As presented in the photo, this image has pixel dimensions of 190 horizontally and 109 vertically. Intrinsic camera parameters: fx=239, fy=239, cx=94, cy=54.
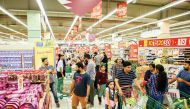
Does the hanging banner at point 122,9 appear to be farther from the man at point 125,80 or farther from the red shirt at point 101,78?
the man at point 125,80

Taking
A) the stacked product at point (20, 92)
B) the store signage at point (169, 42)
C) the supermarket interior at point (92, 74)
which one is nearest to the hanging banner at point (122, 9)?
the supermarket interior at point (92, 74)

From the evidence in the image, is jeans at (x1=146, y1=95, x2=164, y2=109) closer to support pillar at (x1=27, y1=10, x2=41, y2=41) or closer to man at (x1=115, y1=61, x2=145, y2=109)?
man at (x1=115, y1=61, x2=145, y2=109)

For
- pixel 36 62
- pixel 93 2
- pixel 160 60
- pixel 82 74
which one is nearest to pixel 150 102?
pixel 82 74

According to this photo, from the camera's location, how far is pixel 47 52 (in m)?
9.65

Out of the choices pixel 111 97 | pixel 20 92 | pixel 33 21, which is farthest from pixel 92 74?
pixel 33 21

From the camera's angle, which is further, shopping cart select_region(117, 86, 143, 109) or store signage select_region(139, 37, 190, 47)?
store signage select_region(139, 37, 190, 47)

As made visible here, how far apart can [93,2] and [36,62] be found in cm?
555

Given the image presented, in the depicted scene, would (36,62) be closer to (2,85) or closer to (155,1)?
(2,85)

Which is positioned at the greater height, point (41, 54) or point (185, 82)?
point (41, 54)

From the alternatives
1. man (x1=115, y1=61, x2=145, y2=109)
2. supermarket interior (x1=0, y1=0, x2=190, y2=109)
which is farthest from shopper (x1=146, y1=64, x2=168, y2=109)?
man (x1=115, y1=61, x2=145, y2=109)

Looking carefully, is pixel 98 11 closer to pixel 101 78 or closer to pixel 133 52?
pixel 101 78

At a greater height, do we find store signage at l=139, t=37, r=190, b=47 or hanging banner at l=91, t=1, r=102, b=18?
hanging banner at l=91, t=1, r=102, b=18

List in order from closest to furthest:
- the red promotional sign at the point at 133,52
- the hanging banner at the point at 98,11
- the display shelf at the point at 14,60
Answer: the display shelf at the point at 14,60
the hanging banner at the point at 98,11
the red promotional sign at the point at 133,52

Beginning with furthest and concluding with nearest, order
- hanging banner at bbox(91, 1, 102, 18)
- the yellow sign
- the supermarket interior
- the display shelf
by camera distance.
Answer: hanging banner at bbox(91, 1, 102, 18)
the yellow sign
the display shelf
the supermarket interior
